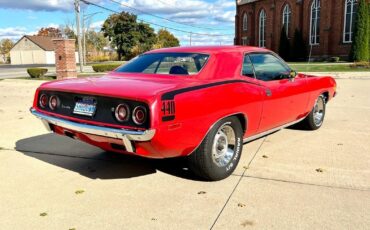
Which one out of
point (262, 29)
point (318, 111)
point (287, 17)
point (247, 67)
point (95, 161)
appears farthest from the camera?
point (262, 29)

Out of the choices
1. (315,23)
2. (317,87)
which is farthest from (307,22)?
(317,87)

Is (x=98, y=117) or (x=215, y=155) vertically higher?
(x=98, y=117)

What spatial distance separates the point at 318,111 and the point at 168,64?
3.49 metres

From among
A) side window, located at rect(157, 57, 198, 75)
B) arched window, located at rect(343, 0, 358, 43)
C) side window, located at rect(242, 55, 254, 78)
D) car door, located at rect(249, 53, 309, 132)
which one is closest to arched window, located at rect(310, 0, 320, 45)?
arched window, located at rect(343, 0, 358, 43)

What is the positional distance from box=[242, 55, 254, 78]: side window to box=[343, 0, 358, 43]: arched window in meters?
37.6

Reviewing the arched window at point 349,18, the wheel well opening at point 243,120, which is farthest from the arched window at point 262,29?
the wheel well opening at point 243,120

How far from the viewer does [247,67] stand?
5.02m

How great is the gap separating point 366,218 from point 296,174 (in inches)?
49.3

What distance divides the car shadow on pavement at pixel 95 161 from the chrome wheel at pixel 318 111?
10.1 ft

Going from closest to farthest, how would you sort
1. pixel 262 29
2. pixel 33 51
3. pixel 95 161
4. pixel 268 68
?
pixel 95 161, pixel 268 68, pixel 262 29, pixel 33 51

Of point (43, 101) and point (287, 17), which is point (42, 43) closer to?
point (287, 17)

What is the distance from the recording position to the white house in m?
83.6

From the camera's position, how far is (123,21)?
228 feet

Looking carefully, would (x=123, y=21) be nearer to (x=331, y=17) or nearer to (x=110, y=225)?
(x=331, y=17)
